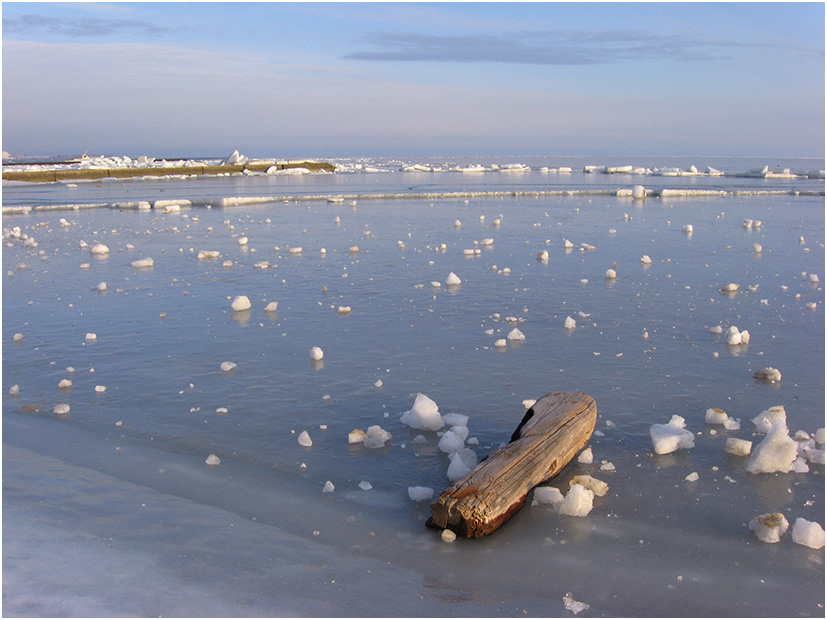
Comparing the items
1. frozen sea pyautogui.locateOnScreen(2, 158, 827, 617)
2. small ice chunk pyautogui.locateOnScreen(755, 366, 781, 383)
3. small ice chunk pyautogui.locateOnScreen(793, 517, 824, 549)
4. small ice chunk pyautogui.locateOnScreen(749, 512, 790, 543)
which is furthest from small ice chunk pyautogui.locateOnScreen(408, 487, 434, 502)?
small ice chunk pyautogui.locateOnScreen(755, 366, 781, 383)

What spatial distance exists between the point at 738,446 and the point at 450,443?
2.00 m

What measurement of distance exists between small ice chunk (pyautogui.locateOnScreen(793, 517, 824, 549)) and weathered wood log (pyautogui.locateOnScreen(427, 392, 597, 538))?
4.37 ft

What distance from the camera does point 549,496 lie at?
13.2ft

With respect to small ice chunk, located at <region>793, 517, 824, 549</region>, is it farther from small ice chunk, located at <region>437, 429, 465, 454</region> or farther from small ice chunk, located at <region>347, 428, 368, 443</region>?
small ice chunk, located at <region>347, 428, 368, 443</region>

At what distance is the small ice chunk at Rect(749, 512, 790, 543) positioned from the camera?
3.67 meters

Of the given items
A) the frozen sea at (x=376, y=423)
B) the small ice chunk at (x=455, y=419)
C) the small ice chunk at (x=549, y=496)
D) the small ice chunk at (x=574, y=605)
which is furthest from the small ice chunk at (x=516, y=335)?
the small ice chunk at (x=574, y=605)

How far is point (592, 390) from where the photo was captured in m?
5.69

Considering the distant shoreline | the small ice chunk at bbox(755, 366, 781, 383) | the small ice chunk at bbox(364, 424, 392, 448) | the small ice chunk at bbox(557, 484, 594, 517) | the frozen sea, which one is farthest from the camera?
the distant shoreline

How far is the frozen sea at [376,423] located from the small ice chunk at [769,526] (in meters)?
0.05

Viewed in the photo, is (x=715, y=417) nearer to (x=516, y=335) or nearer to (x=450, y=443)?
(x=450, y=443)

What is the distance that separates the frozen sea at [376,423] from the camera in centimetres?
330

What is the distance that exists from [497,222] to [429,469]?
13.3 metres

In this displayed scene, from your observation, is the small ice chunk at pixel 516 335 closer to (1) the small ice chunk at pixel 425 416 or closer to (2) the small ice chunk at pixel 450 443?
(1) the small ice chunk at pixel 425 416

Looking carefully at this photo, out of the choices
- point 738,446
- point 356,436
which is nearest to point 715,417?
point 738,446
